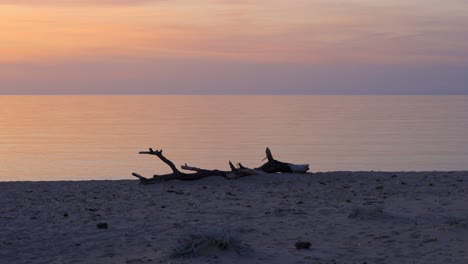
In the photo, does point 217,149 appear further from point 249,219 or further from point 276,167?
point 249,219

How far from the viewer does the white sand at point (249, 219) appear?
10.7 m

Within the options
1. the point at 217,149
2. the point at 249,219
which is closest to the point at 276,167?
the point at 249,219

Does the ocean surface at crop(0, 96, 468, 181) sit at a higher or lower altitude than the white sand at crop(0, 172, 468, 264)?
higher

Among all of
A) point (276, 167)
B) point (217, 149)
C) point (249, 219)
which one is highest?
point (217, 149)

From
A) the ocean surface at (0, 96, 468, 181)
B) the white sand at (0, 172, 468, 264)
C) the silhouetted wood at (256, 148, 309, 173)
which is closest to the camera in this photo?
the white sand at (0, 172, 468, 264)

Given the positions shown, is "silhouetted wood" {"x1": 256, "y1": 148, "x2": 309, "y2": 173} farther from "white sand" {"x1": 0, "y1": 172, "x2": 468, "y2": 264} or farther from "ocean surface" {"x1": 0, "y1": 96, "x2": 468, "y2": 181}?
"ocean surface" {"x1": 0, "y1": 96, "x2": 468, "y2": 181}

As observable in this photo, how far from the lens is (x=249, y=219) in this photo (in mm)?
13406

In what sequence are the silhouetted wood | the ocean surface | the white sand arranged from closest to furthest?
the white sand
the silhouetted wood
the ocean surface

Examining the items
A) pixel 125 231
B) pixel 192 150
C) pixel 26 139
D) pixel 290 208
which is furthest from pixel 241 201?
pixel 26 139

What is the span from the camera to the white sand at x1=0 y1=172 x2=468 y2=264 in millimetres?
10703

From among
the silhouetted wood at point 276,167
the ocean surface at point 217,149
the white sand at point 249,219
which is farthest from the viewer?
the ocean surface at point 217,149

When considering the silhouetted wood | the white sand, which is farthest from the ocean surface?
the white sand

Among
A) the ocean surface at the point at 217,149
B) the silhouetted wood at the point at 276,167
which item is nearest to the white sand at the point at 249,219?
the silhouetted wood at the point at 276,167

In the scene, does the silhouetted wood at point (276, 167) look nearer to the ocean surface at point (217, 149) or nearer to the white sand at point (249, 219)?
the white sand at point (249, 219)
